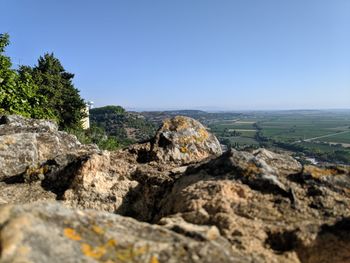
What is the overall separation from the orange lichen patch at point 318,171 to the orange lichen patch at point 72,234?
4235mm

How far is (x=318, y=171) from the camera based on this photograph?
6.37m

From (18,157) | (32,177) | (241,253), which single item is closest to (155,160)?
(32,177)

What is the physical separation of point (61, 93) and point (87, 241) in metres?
50.3

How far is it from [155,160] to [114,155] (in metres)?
1.22

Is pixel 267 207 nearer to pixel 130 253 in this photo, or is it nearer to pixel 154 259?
pixel 154 259

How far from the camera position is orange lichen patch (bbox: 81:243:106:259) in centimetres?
359

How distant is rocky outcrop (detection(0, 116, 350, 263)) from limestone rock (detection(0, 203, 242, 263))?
12 mm

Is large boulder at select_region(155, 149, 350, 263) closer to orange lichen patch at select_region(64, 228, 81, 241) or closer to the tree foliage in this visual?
orange lichen patch at select_region(64, 228, 81, 241)

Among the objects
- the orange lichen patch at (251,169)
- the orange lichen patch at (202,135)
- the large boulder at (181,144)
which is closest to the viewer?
Result: the orange lichen patch at (251,169)

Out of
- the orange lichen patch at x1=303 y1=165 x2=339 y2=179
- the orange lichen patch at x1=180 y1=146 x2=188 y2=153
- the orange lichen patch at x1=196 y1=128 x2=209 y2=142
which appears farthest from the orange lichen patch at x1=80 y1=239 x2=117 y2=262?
the orange lichen patch at x1=196 y1=128 x2=209 y2=142

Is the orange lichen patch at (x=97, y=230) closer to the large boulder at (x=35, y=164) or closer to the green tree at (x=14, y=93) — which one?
the large boulder at (x=35, y=164)

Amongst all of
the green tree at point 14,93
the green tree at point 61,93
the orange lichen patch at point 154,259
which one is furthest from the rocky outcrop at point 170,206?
the green tree at point 61,93

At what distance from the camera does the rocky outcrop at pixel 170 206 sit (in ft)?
12.3

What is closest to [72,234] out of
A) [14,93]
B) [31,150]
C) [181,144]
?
[181,144]
